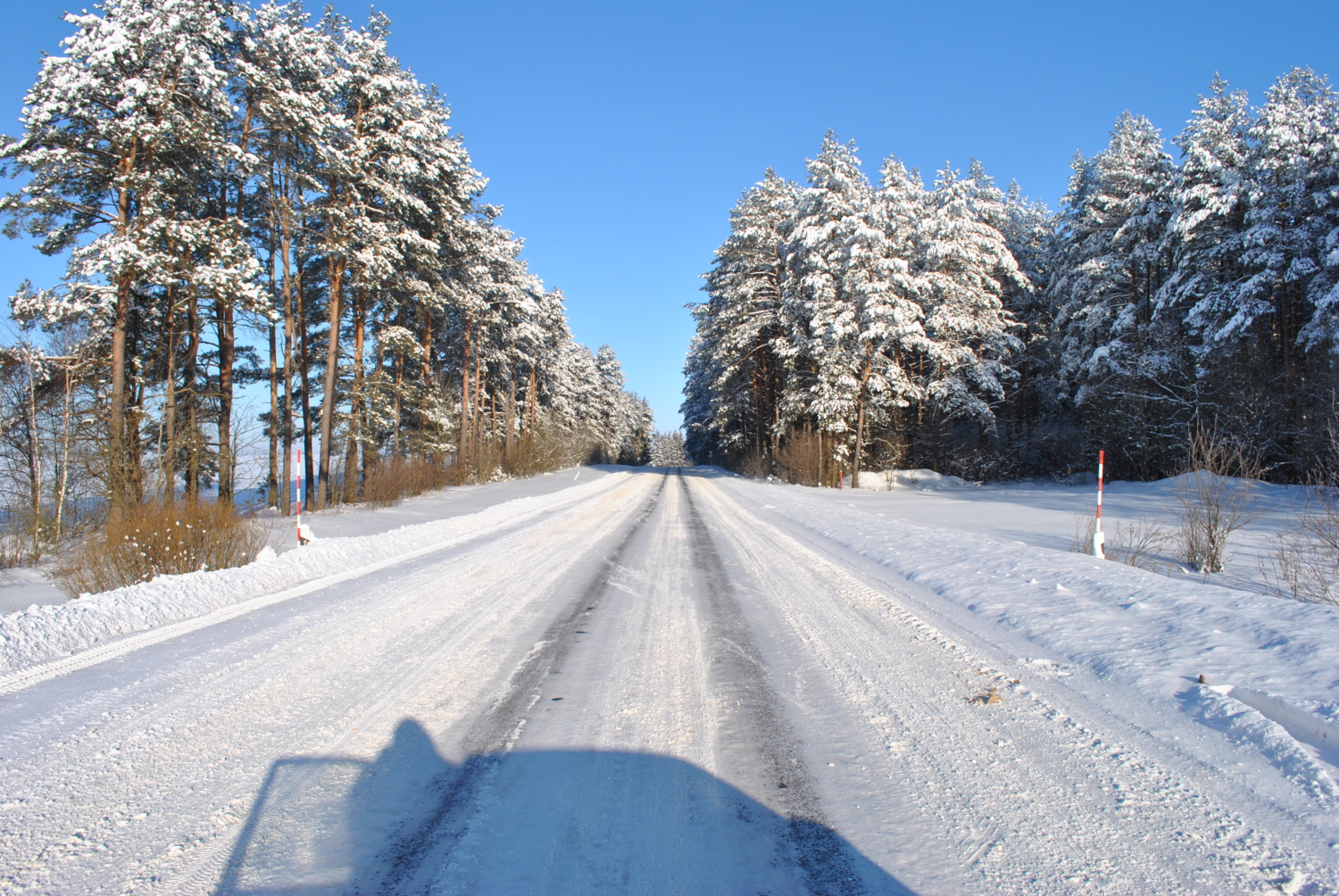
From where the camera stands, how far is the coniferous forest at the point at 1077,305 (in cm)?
2127

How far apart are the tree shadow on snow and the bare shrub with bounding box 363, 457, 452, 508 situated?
54.2 feet

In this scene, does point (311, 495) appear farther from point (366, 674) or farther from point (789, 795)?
point (789, 795)

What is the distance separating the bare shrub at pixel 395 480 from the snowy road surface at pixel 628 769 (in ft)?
43.9

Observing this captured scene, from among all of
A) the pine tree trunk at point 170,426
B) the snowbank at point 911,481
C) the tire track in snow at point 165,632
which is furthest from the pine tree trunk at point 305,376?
the snowbank at point 911,481

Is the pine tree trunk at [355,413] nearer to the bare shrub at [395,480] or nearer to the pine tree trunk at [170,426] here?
the bare shrub at [395,480]

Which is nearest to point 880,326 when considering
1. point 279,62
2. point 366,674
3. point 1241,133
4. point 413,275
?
point 1241,133

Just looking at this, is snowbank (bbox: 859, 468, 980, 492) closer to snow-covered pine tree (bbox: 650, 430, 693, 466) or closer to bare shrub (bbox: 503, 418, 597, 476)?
bare shrub (bbox: 503, 418, 597, 476)

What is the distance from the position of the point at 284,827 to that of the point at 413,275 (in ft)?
69.5

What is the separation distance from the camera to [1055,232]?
34.9m

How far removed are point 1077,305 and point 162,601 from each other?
34369mm

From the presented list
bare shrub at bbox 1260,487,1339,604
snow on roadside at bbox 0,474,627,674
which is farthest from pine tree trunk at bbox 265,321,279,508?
bare shrub at bbox 1260,487,1339,604

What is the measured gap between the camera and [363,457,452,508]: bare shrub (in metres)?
18.2

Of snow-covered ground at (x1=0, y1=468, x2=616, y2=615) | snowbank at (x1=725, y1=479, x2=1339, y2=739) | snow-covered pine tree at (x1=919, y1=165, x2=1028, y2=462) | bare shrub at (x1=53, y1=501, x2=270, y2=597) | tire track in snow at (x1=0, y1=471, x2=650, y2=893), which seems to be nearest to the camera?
tire track in snow at (x1=0, y1=471, x2=650, y2=893)

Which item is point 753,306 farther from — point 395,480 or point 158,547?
point 158,547
